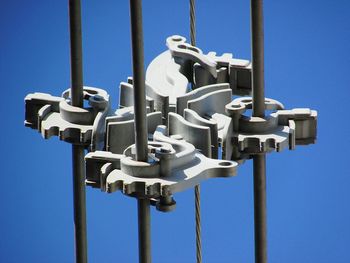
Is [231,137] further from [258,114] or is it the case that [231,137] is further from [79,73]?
[79,73]

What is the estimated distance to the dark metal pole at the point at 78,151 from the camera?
517cm

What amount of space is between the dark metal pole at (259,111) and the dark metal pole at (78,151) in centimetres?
48

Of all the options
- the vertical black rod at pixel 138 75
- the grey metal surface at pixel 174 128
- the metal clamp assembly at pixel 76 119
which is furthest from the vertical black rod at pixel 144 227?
the metal clamp assembly at pixel 76 119

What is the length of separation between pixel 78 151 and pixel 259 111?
1.68 ft

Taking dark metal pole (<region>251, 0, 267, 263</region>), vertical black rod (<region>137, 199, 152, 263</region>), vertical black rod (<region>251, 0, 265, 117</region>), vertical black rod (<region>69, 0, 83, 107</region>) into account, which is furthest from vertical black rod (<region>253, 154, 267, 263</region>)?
vertical black rod (<region>69, 0, 83, 107</region>)

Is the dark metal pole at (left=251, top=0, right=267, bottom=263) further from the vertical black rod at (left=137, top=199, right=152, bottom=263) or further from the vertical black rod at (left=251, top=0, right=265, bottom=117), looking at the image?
the vertical black rod at (left=137, top=199, right=152, bottom=263)

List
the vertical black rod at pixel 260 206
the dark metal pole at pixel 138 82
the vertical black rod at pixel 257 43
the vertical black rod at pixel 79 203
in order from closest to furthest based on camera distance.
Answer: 1. the dark metal pole at pixel 138 82
2. the vertical black rod at pixel 257 43
3. the vertical black rod at pixel 260 206
4. the vertical black rod at pixel 79 203

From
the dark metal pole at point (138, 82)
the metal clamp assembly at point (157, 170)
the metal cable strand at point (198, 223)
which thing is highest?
the dark metal pole at point (138, 82)

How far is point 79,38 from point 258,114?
1.68ft

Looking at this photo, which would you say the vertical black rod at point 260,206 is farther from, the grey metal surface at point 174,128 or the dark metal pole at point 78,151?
the dark metal pole at point 78,151

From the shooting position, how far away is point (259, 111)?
16.8ft

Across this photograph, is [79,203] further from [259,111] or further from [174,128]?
[259,111]

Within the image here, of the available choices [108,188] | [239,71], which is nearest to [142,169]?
[108,188]

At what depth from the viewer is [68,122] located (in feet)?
17.1
